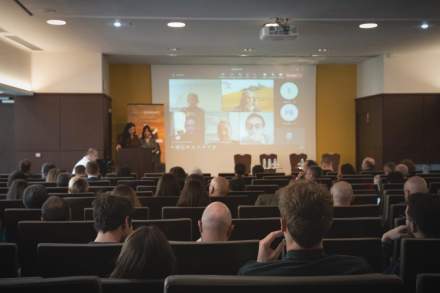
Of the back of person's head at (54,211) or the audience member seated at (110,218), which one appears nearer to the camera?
the audience member seated at (110,218)

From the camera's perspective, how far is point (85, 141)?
487 inches

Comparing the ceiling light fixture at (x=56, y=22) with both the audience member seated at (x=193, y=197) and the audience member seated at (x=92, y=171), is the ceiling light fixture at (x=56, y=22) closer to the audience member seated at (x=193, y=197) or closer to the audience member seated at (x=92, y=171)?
the audience member seated at (x=92, y=171)

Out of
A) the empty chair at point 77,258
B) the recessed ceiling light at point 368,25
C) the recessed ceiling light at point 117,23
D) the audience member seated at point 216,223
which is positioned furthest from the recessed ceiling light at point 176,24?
the empty chair at point 77,258

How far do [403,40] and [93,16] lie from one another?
6.63 meters

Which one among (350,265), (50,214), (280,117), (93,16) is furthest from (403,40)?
(350,265)

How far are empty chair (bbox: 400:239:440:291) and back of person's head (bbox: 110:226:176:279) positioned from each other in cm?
132

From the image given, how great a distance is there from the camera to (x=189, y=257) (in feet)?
9.11

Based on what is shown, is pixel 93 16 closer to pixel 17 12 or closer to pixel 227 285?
pixel 17 12

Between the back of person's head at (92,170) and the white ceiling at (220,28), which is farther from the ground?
the white ceiling at (220,28)

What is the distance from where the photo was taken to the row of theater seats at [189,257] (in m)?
2.61

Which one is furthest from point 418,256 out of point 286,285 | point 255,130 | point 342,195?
point 255,130

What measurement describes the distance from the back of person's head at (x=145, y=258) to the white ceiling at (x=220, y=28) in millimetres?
5865

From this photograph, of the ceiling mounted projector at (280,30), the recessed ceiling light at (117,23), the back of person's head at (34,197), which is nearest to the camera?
the back of person's head at (34,197)

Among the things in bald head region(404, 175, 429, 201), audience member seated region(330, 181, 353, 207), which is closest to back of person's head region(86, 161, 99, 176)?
audience member seated region(330, 181, 353, 207)
